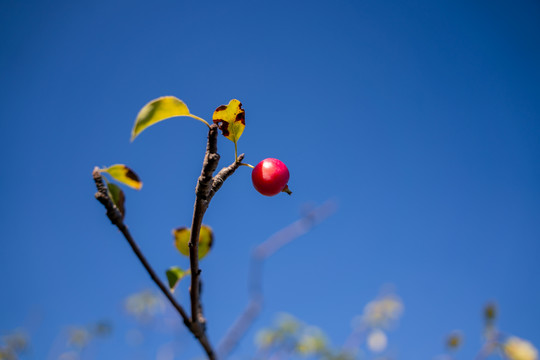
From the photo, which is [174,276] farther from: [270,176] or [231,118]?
[231,118]

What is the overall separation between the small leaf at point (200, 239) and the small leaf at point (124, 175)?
24 centimetres

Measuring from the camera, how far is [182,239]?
3.55 ft

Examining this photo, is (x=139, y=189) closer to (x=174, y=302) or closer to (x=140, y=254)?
(x=140, y=254)

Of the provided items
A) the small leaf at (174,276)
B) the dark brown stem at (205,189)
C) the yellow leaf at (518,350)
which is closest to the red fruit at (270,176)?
the dark brown stem at (205,189)

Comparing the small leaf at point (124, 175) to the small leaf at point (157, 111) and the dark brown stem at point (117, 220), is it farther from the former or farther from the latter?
the small leaf at point (157, 111)

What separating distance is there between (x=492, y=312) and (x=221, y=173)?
2286 millimetres

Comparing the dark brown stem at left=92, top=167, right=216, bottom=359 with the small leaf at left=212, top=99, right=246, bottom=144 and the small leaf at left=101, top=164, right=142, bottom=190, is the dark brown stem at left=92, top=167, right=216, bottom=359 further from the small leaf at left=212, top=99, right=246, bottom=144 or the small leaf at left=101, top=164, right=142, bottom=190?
the small leaf at left=212, top=99, right=246, bottom=144

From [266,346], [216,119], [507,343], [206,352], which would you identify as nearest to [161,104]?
[216,119]

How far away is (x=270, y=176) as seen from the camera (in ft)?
2.95

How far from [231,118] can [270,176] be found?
8.0 inches

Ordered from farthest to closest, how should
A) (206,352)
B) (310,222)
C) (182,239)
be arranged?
(310,222) → (182,239) → (206,352)

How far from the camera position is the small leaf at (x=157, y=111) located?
27.8 inches

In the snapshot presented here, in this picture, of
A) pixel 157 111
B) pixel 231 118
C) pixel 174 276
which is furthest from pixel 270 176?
pixel 174 276

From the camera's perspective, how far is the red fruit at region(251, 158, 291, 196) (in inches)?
35.6
